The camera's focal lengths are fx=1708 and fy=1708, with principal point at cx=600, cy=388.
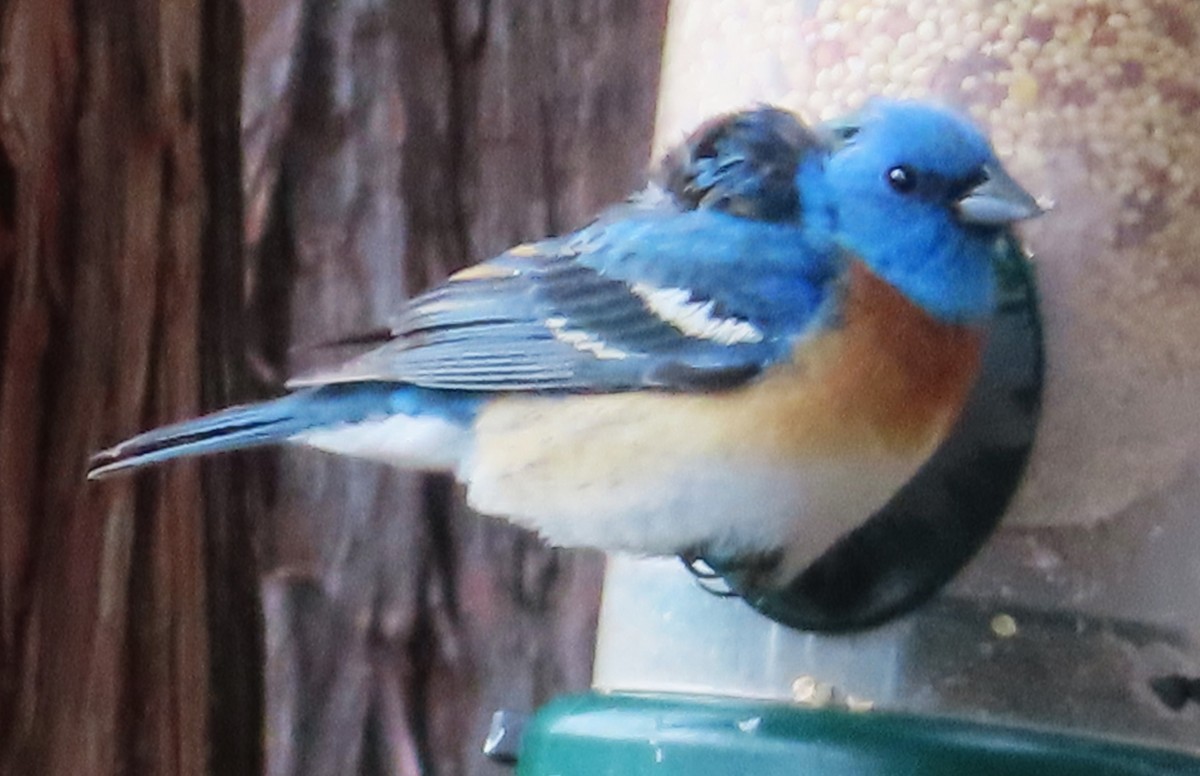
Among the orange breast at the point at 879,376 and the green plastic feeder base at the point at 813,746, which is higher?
the orange breast at the point at 879,376

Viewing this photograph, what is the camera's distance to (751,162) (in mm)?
1037

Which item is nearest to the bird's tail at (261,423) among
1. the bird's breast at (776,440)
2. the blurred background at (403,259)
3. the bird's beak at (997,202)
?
the bird's breast at (776,440)

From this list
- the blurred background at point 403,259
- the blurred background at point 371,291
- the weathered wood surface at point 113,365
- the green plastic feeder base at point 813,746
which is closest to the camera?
the green plastic feeder base at point 813,746

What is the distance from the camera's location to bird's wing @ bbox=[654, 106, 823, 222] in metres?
1.03

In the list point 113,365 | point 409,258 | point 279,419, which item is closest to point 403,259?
point 409,258

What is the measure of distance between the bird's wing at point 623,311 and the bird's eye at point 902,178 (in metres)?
0.05

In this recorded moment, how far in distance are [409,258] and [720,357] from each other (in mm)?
910

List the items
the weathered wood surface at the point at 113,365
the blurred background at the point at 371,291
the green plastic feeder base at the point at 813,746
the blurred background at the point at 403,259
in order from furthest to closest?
1. the blurred background at the point at 403,259
2. the weathered wood surface at the point at 113,365
3. the blurred background at the point at 371,291
4. the green plastic feeder base at the point at 813,746

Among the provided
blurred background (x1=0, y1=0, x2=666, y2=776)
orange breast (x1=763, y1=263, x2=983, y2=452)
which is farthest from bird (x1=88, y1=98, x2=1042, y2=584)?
blurred background (x1=0, y1=0, x2=666, y2=776)

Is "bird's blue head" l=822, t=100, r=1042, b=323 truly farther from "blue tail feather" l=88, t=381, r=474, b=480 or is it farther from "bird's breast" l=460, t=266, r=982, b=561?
"blue tail feather" l=88, t=381, r=474, b=480

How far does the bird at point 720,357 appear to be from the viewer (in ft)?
3.14

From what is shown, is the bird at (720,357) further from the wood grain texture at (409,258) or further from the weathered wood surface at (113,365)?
the wood grain texture at (409,258)

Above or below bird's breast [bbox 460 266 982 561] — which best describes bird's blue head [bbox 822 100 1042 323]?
above

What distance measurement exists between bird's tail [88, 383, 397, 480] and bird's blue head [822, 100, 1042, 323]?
0.32 m
